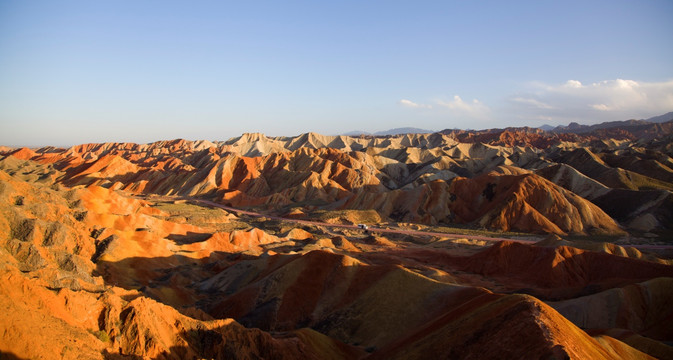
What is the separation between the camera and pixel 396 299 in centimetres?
2639

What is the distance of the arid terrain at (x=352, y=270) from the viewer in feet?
53.0

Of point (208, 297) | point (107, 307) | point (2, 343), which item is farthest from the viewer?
point (208, 297)

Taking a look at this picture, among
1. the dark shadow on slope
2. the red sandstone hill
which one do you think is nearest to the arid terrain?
the red sandstone hill

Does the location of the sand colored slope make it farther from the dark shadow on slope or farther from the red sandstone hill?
the dark shadow on slope

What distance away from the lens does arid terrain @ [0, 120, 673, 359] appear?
16.1m

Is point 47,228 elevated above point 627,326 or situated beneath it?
elevated above

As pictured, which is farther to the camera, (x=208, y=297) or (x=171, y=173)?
(x=171, y=173)

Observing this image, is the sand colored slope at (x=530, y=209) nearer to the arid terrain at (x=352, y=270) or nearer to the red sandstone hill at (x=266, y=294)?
the arid terrain at (x=352, y=270)

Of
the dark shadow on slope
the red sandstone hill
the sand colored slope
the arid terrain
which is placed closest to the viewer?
the red sandstone hill

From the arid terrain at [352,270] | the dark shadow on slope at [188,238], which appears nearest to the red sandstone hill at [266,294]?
the arid terrain at [352,270]

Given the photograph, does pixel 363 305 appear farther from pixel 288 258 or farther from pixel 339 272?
pixel 288 258

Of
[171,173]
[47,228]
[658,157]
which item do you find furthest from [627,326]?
[171,173]

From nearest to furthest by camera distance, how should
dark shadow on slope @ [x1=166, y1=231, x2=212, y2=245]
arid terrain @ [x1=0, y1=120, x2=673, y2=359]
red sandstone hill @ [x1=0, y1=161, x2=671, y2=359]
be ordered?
red sandstone hill @ [x1=0, y1=161, x2=671, y2=359], arid terrain @ [x1=0, y1=120, x2=673, y2=359], dark shadow on slope @ [x1=166, y1=231, x2=212, y2=245]

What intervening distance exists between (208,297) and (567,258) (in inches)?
1291
